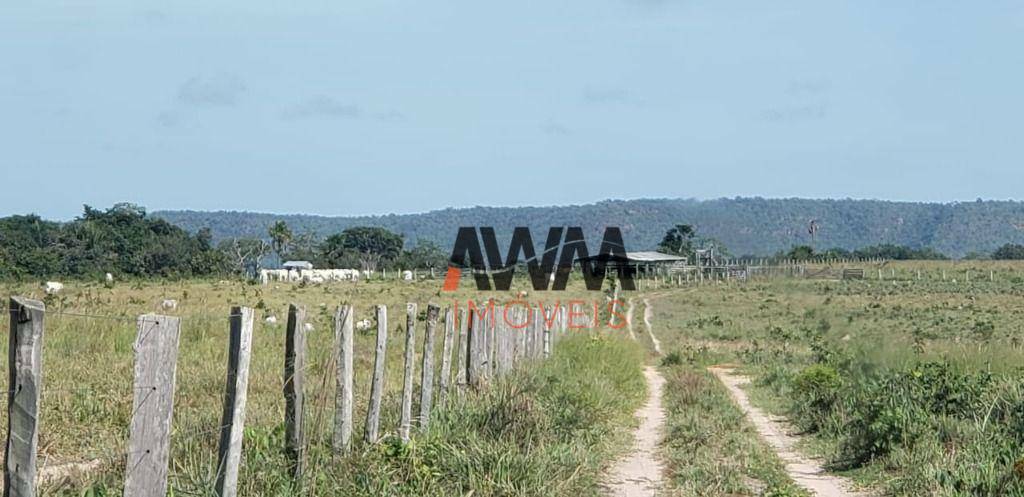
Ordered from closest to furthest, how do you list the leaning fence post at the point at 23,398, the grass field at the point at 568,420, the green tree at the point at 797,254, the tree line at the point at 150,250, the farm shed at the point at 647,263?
the leaning fence post at the point at 23,398
the grass field at the point at 568,420
the green tree at the point at 797,254
the tree line at the point at 150,250
the farm shed at the point at 647,263

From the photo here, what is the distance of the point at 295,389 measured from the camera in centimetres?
779

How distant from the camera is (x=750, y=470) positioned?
1065cm

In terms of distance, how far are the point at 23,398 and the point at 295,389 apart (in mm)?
2627

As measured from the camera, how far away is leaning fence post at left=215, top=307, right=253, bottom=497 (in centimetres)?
677

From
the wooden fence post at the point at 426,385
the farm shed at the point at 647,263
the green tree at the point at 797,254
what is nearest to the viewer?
the wooden fence post at the point at 426,385

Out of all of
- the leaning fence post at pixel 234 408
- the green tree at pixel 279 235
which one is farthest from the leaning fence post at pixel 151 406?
the green tree at pixel 279 235

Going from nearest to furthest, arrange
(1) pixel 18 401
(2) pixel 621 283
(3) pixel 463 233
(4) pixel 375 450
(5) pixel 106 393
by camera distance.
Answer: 1. (1) pixel 18 401
2. (4) pixel 375 450
3. (5) pixel 106 393
4. (3) pixel 463 233
5. (2) pixel 621 283

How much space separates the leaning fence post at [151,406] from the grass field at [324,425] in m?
0.67

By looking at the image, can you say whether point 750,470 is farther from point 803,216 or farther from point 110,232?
point 803,216

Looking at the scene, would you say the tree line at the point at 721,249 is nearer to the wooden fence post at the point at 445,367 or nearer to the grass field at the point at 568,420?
the grass field at the point at 568,420

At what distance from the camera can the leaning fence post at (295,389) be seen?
25.4 ft

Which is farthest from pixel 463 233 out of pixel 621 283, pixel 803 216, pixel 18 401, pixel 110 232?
pixel 803 216

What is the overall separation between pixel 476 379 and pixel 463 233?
61.0 feet

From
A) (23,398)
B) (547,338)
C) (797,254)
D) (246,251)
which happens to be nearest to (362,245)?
(246,251)
